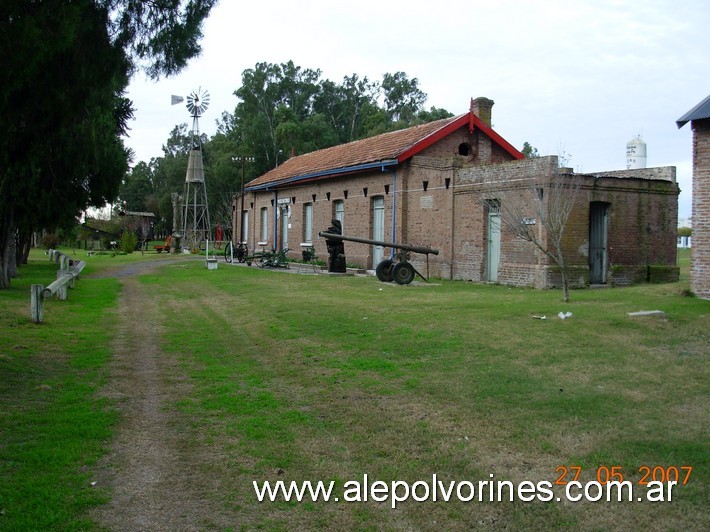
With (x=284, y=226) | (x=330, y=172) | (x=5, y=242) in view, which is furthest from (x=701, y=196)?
(x=284, y=226)

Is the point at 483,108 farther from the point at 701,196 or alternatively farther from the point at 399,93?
the point at 399,93

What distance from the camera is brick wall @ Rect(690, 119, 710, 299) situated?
13695 millimetres

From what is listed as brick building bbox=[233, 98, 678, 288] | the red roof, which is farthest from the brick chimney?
the red roof

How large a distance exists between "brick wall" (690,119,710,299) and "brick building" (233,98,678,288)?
3.20 metres

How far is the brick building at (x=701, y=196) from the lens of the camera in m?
13.7

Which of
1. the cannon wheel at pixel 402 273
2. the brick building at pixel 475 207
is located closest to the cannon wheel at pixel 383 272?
the cannon wheel at pixel 402 273

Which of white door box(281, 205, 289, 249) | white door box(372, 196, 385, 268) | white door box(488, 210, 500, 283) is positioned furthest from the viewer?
white door box(281, 205, 289, 249)

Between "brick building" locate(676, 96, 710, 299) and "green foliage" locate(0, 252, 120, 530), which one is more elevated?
"brick building" locate(676, 96, 710, 299)

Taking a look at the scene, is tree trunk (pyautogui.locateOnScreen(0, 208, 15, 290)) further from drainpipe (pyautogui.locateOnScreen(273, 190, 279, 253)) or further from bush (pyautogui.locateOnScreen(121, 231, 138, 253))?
bush (pyautogui.locateOnScreen(121, 231, 138, 253))

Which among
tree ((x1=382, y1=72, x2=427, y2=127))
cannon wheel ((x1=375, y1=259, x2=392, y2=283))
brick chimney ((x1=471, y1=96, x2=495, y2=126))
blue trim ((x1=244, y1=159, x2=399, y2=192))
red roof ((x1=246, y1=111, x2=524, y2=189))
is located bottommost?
cannon wheel ((x1=375, y1=259, x2=392, y2=283))

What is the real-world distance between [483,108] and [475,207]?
27.5 feet

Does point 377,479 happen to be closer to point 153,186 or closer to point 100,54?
point 100,54

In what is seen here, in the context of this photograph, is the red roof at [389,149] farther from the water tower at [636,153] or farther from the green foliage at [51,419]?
the green foliage at [51,419]

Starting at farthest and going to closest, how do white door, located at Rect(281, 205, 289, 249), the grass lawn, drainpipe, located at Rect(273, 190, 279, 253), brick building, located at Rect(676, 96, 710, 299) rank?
1. drainpipe, located at Rect(273, 190, 279, 253)
2. white door, located at Rect(281, 205, 289, 249)
3. brick building, located at Rect(676, 96, 710, 299)
4. the grass lawn
